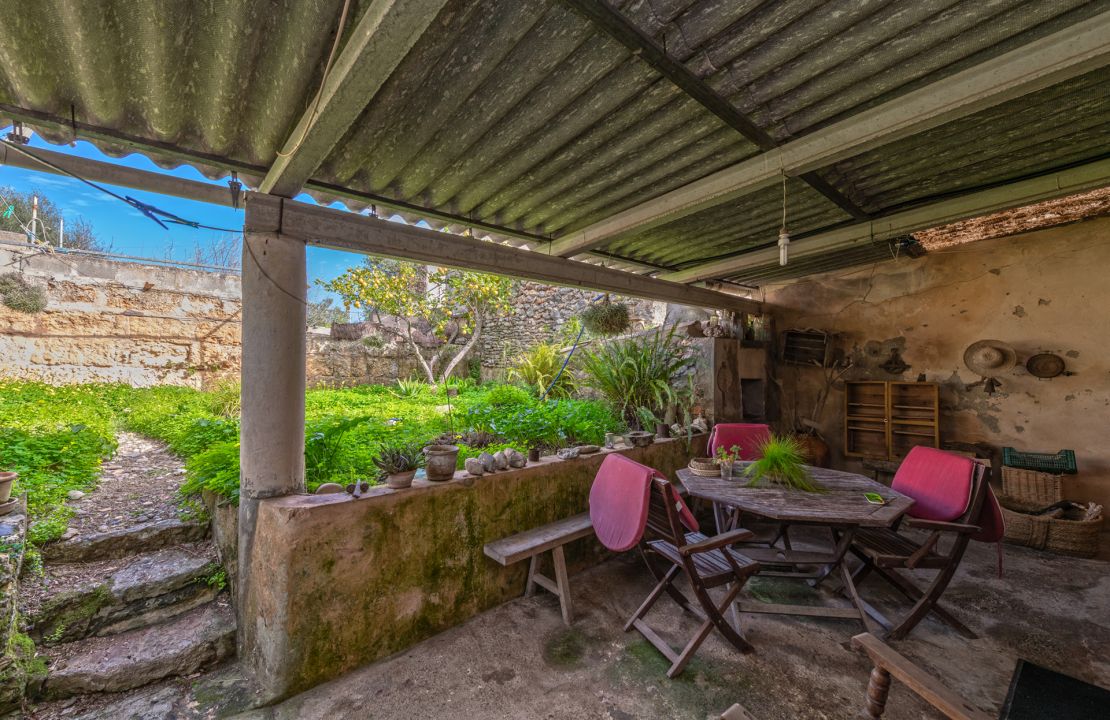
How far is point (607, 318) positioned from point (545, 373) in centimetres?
230

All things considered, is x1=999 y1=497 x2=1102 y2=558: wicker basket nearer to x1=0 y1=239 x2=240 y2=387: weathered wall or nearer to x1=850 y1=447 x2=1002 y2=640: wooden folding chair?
x1=850 y1=447 x2=1002 y2=640: wooden folding chair

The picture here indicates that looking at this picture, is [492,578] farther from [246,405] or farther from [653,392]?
[653,392]

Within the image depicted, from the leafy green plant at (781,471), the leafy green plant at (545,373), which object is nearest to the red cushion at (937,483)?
the leafy green plant at (781,471)

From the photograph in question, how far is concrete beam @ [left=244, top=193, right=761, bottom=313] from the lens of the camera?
2152 mm

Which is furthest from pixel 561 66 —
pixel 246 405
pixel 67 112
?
pixel 246 405

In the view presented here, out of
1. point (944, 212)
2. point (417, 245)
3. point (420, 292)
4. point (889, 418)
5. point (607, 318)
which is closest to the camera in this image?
point (417, 245)

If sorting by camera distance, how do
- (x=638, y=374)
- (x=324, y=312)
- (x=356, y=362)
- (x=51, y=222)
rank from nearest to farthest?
(x=638, y=374), (x=356, y=362), (x=51, y=222), (x=324, y=312)

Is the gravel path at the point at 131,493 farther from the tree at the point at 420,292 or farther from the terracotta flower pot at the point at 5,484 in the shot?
the tree at the point at 420,292

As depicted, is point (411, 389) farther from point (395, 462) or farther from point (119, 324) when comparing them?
point (395, 462)

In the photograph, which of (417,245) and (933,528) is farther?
(417,245)

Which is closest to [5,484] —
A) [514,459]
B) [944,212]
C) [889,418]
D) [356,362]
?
[514,459]

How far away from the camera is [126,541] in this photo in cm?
252

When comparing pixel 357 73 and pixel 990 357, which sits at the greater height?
pixel 357 73

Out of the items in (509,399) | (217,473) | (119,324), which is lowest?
(217,473)
